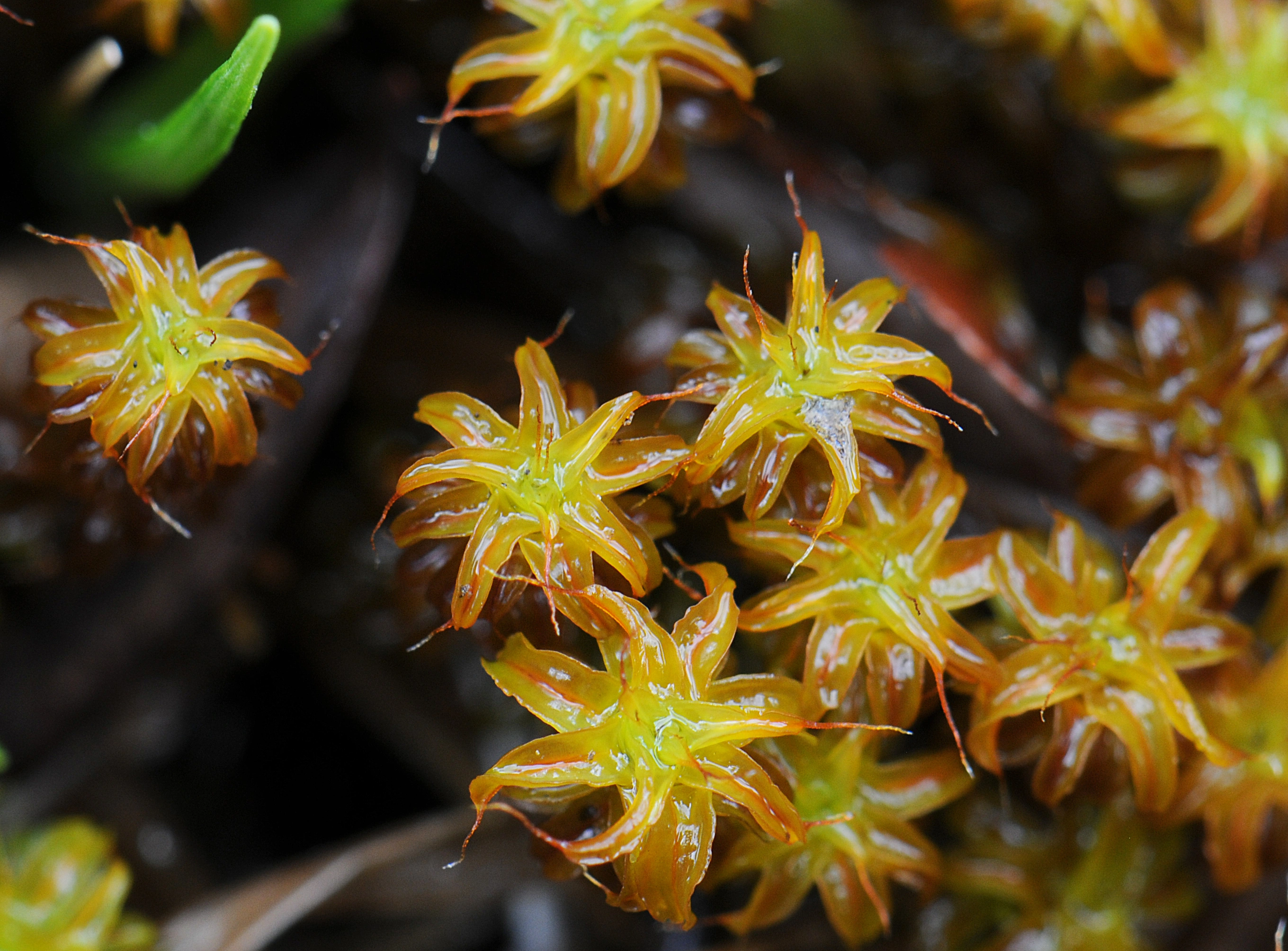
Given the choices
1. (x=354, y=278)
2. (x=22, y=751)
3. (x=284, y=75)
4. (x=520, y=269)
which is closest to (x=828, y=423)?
(x=354, y=278)

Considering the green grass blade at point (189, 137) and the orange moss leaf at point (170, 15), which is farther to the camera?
the orange moss leaf at point (170, 15)

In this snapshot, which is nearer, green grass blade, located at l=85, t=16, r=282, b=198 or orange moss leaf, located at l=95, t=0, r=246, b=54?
green grass blade, located at l=85, t=16, r=282, b=198

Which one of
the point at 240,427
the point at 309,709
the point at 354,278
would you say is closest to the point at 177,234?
the point at 240,427

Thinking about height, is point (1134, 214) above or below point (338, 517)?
above

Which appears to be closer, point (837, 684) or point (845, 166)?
point (837, 684)

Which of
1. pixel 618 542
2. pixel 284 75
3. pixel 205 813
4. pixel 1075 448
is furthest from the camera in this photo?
pixel 205 813

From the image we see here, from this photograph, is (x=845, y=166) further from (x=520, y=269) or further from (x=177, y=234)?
(x=177, y=234)

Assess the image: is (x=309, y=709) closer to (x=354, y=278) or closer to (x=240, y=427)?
(x=354, y=278)

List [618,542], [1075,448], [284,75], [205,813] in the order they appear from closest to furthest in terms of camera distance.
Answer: [618,542] < [1075,448] < [284,75] < [205,813]

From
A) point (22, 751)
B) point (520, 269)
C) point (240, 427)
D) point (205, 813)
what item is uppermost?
point (240, 427)
